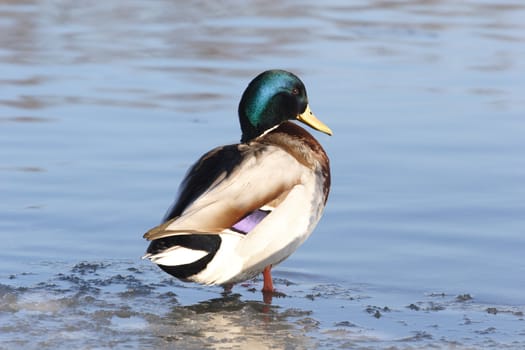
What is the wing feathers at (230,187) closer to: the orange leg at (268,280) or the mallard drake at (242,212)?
the mallard drake at (242,212)

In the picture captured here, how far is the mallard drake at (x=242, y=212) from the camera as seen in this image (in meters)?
4.70

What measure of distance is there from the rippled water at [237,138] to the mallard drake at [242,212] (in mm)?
192

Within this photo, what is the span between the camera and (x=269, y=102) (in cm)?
545

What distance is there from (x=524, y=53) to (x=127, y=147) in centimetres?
394

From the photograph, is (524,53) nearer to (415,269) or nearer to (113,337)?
Result: (415,269)

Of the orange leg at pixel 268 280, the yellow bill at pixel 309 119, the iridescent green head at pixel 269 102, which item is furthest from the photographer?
the yellow bill at pixel 309 119

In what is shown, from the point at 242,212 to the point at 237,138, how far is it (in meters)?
2.59

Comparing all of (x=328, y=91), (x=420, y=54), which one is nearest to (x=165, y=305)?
(x=328, y=91)

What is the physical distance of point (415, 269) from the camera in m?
5.44

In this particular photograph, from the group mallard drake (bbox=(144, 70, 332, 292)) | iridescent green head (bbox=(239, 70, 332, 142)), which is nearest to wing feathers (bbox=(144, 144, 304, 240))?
mallard drake (bbox=(144, 70, 332, 292))

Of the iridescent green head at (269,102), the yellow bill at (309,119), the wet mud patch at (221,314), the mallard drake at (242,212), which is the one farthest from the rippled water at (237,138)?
the iridescent green head at (269,102)

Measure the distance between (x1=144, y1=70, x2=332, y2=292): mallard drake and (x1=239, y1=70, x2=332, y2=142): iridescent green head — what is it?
115 millimetres

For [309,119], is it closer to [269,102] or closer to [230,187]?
[269,102]

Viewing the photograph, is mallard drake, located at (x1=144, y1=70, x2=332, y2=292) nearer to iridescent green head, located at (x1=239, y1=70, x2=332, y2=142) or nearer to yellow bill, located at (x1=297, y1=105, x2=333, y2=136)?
iridescent green head, located at (x1=239, y1=70, x2=332, y2=142)
